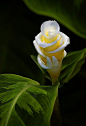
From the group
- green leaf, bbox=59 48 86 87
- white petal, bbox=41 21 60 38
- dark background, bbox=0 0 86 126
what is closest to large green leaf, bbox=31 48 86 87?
green leaf, bbox=59 48 86 87

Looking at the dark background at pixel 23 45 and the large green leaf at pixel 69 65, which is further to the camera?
the dark background at pixel 23 45

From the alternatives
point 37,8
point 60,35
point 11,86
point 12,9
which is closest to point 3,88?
point 11,86

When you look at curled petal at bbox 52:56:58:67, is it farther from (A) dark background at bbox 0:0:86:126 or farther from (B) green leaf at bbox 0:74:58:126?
(A) dark background at bbox 0:0:86:126

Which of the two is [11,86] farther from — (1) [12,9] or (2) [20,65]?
(1) [12,9]

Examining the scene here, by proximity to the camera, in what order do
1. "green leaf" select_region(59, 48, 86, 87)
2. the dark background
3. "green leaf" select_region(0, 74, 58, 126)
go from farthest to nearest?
the dark background
"green leaf" select_region(59, 48, 86, 87)
"green leaf" select_region(0, 74, 58, 126)

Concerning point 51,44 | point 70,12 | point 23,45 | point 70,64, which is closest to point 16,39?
point 23,45

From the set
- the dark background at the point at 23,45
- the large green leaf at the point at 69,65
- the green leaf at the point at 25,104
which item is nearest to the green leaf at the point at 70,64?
the large green leaf at the point at 69,65

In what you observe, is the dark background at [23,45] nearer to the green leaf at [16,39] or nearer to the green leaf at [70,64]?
the green leaf at [16,39]
